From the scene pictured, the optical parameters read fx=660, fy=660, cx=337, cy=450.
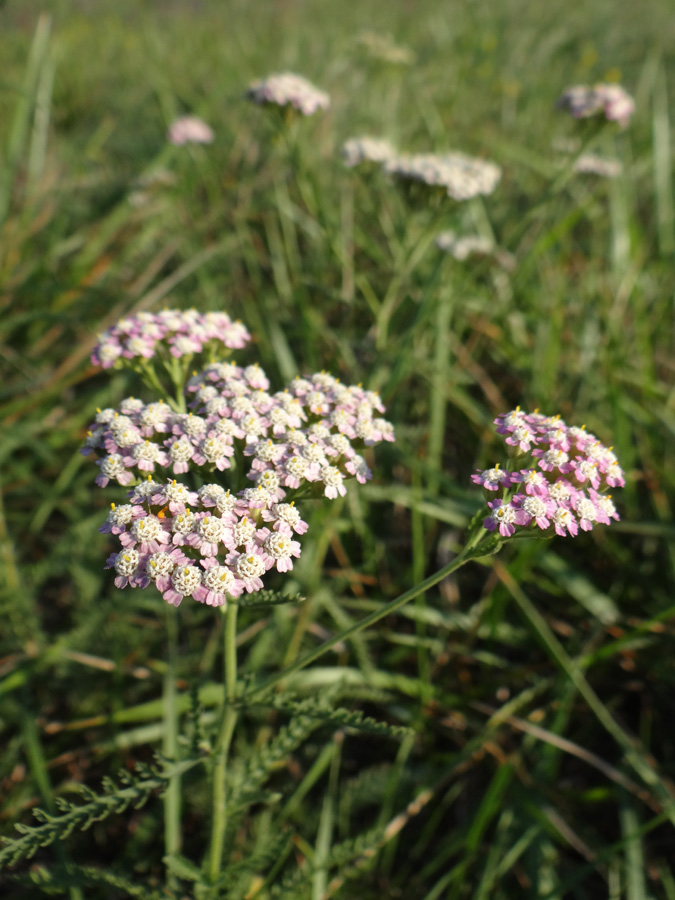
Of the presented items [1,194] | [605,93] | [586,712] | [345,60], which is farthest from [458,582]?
[345,60]

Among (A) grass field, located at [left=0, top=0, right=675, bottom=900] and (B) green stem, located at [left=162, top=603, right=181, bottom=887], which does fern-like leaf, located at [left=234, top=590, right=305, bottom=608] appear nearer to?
(A) grass field, located at [left=0, top=0, right=675, bottom=900]

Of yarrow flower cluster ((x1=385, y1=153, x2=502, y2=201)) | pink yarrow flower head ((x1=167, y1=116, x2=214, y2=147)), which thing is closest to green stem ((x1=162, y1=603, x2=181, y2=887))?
yarrow flower cluster ((x1=385, y1=153, x2=502, y2=201))

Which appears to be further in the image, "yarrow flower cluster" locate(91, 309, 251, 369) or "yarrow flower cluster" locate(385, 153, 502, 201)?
"yarrow flower cluster" locate(385, 153, 502, 201)

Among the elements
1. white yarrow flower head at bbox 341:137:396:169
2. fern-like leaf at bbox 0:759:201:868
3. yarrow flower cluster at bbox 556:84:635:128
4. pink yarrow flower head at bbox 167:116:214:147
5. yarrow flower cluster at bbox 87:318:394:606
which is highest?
pink yarrow flower head at bbox 167:116:214:147

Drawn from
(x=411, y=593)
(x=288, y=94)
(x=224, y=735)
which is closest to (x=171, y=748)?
(x=224, y=735)

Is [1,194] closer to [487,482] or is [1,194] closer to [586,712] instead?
[487,482]

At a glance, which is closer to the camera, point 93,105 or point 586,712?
point 586,712

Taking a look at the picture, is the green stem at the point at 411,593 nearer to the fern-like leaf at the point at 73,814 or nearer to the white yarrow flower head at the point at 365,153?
the fern-like leaf at the point at 73,814
